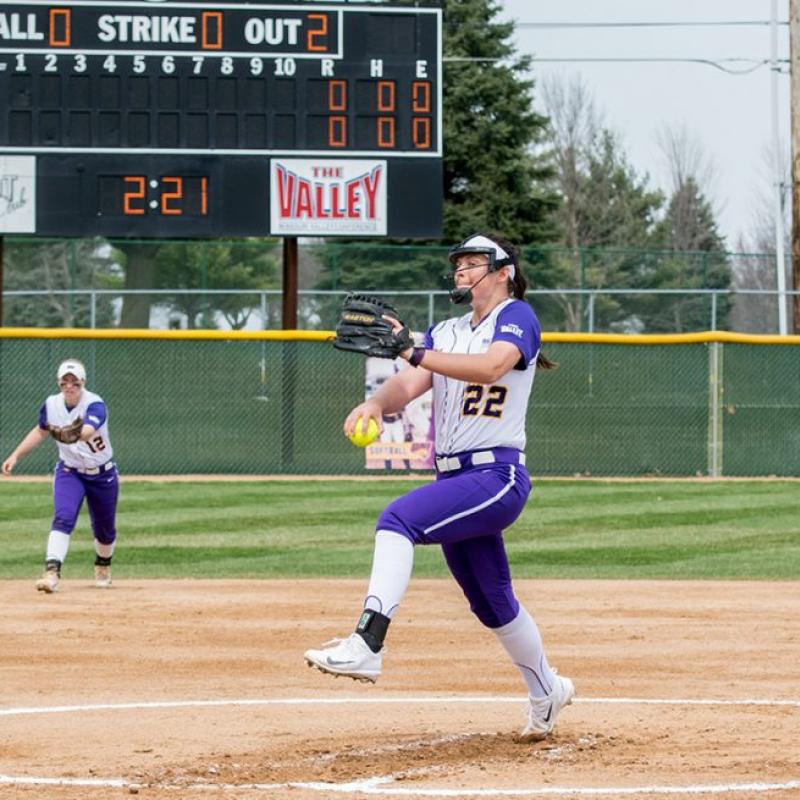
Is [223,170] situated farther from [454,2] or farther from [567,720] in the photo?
[454,2]

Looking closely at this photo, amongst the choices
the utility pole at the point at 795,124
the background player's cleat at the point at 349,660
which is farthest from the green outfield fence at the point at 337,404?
the background player's cleat at the point at 349,660

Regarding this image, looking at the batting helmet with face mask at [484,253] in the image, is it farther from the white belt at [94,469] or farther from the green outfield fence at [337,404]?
the green outfield fence at [337,404]

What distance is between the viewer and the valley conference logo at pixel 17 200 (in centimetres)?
2186

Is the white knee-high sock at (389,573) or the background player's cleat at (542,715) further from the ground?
the white knee-high sock at (389,573)

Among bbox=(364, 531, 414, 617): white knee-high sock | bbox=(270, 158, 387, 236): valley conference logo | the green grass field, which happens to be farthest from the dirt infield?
bbox=(270, 158, 387, 236): valley conference logo

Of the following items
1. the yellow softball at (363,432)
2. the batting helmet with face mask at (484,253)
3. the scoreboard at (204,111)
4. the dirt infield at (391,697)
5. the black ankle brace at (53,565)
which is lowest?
the dirt infield at (391,697)

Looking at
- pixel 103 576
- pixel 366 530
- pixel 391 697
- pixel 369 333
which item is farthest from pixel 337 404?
pixel 369 333

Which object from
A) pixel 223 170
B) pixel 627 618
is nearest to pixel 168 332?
pixel 223 170

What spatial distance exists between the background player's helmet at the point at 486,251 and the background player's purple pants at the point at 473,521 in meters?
0.77

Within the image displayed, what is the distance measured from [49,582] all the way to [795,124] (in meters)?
17.5

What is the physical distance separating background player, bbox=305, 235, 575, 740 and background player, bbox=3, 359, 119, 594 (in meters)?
6.13

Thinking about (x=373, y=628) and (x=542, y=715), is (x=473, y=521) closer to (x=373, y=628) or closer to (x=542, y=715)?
(x=373, y=628)

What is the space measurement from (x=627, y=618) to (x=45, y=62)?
1325 centimetres

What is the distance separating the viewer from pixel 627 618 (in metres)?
11.0
